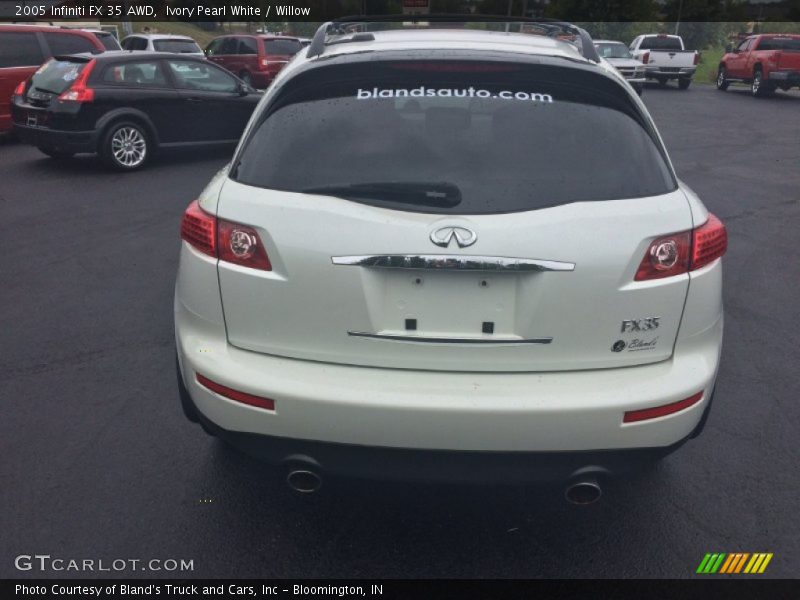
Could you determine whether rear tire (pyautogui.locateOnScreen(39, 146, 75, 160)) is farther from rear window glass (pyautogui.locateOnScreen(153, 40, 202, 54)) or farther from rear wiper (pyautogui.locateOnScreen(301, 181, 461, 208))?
rear window glass (pyautogui.locateOnScreen(153, 40, 202, 54))

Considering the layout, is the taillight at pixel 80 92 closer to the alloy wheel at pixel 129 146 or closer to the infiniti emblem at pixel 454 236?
the alloy wheel at pixel 129 146

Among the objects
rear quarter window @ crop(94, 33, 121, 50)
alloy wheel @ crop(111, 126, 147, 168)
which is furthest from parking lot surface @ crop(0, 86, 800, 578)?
rear quarter window @ crop(94, 33, 121, 50)

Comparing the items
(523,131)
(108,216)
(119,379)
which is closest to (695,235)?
(523,131)

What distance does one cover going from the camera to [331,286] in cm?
250

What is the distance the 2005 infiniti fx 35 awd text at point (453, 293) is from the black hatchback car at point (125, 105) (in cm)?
863

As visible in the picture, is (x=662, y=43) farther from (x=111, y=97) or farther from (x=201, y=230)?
(x=201, y=230)

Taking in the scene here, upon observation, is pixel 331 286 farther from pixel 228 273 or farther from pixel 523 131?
pixel 523 131

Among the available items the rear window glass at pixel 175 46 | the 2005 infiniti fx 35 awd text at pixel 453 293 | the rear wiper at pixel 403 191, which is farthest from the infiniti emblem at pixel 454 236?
the rear window glass at pixel 175 46

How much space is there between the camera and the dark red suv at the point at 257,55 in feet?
71.4

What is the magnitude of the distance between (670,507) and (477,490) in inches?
32.2

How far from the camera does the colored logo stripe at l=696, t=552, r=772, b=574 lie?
2908 mm

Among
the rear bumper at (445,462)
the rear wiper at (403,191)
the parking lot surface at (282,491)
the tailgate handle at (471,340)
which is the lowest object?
the parking lot surface at (282,491)

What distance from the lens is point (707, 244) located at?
106 inches

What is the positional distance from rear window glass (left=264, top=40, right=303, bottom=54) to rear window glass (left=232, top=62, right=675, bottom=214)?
2022 cm
